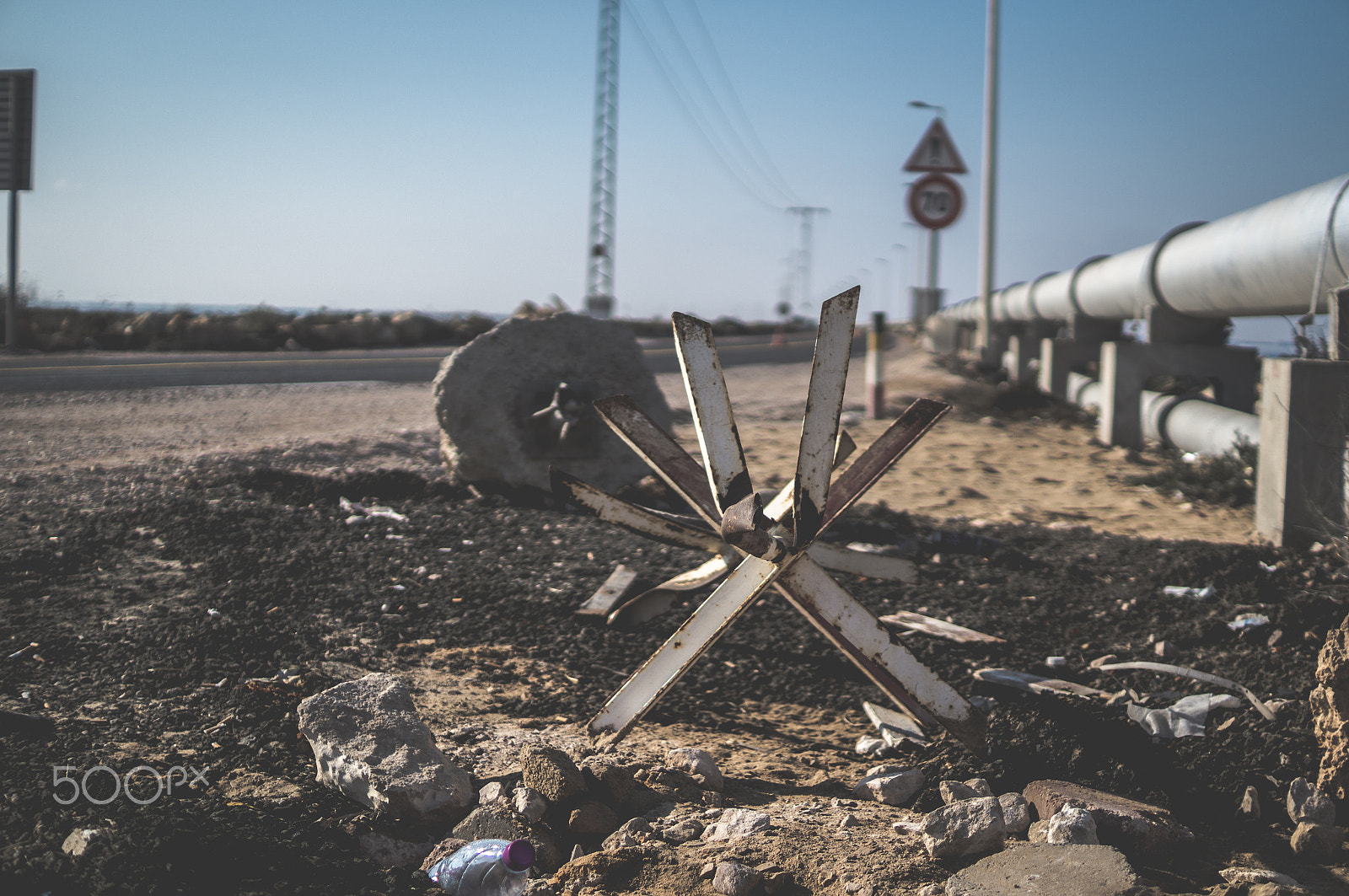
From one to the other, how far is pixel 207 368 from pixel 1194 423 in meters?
11.2

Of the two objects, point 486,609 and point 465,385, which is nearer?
point 486,609

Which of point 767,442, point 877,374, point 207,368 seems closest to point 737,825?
point 767,442

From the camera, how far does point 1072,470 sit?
7422mm

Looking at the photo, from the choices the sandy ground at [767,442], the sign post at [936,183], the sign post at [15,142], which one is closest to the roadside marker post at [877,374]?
the sandy ground at [767,442]

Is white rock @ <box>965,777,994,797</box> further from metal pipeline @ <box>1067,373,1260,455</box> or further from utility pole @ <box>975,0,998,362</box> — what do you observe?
utility pole @ <box>975,0,998,362</box>

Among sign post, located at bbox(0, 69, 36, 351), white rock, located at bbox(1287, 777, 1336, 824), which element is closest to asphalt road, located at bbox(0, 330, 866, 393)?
sign post, located at bbox(0, 69, 36, 351)

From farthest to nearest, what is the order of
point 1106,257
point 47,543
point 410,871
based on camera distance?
point 1106,257
point 47,543
point 410,871

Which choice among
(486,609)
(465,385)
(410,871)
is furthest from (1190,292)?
(410,871)

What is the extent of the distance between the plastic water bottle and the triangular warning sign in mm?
10225

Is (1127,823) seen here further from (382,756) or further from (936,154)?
(936,154)

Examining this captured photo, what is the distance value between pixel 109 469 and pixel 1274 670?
6.04 meters

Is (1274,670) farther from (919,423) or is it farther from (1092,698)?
(919,423)

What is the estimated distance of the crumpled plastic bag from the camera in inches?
111

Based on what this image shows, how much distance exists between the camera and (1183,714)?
290 centimetres
